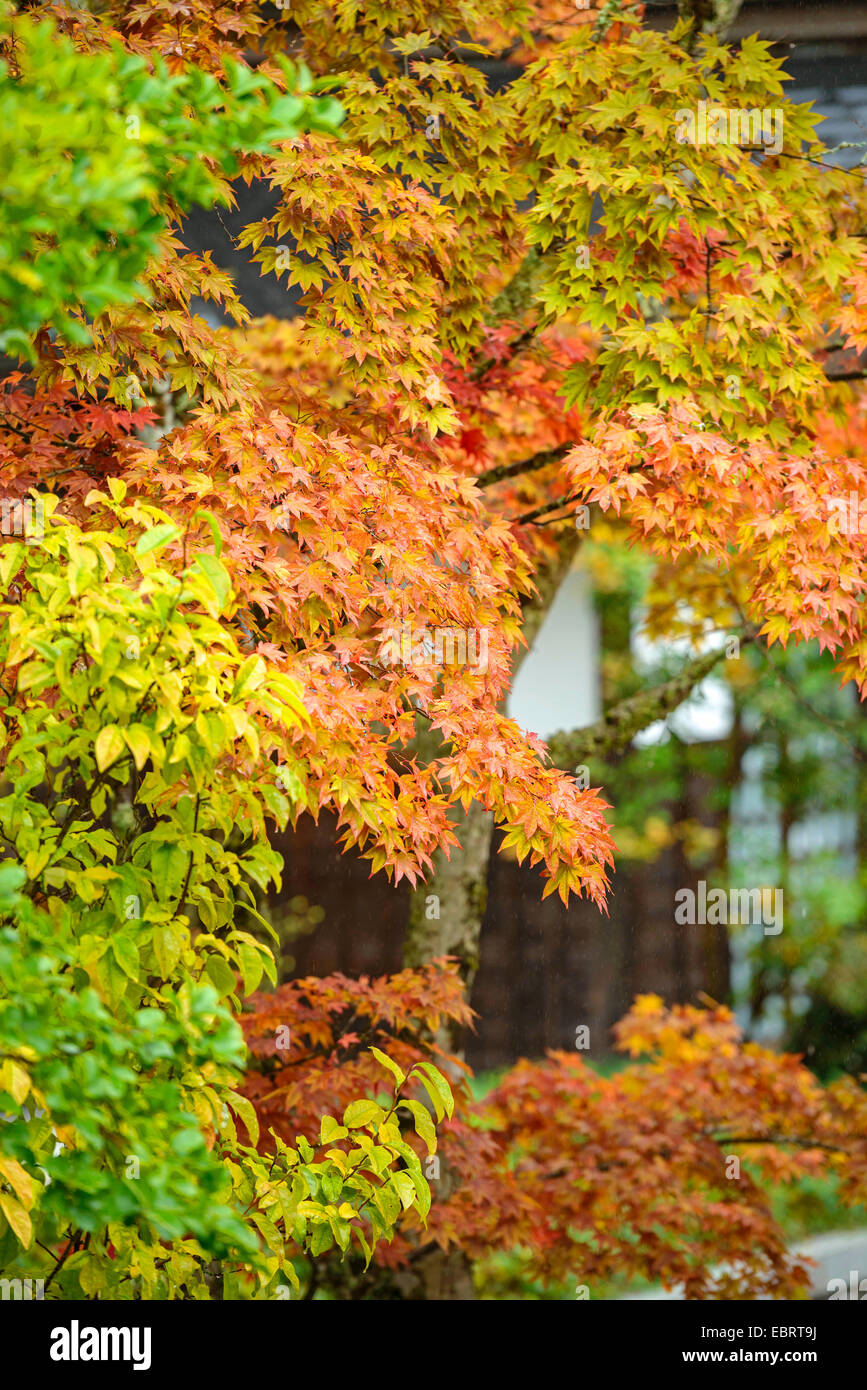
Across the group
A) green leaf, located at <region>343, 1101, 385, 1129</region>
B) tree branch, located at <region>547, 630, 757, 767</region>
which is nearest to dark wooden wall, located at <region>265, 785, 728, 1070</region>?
tree branch, located at <region>547, 630, 757, 767</region>

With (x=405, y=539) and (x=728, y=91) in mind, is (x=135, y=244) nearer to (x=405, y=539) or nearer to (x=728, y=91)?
(x=405, y=539)

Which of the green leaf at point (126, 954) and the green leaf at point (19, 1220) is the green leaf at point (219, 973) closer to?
the green leaf at point (126, 954)

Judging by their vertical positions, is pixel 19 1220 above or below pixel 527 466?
below

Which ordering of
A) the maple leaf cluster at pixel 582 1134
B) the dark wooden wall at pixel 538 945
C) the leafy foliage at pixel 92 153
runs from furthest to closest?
the dark wooden wall at pixel 538 945 → the maple leaf cluster at pixel 582 1134 → the leafy foliage at pixel 92 153

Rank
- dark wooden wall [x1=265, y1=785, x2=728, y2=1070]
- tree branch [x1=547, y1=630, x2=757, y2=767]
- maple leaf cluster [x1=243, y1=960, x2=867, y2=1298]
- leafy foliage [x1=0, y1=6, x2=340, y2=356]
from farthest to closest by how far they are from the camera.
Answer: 1. dark wooden wall [x1=265, y1=785, x2=728, y2=1070]
2. tree branch [x1=547, y1=630, x2=757, y2=767]
3. maple leaf cluster [x1=243, y1=960, x2=867, y2=1298]
4. leafy foliage [x1=0, y1=6, x2=340, y2=356]

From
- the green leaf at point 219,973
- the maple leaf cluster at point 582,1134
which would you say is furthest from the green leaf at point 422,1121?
the maple leaf cluster at point 582,1134

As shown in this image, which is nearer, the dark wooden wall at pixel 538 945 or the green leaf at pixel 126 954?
the green leaf at pixel 126 954

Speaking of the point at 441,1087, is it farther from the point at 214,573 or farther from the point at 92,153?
the point at 92,153

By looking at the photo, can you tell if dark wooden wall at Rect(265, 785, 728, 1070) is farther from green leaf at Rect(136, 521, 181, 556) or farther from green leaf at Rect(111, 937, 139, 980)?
green leaf at Rect(136, 521, 181, 556)

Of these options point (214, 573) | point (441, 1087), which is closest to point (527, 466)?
point (214, 573)

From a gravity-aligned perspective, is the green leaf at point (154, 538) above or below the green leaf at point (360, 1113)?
above

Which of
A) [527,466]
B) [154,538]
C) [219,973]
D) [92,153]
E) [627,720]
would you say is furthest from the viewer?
[627,720]

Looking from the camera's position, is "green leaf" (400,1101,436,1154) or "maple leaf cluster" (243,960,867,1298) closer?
"green leaf" (400,1101,436,1154)

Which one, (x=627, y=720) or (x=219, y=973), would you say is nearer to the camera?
(x=219, y=973)
